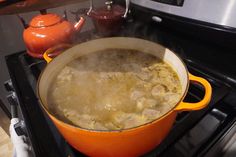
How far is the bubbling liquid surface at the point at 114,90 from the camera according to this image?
1.50 feet

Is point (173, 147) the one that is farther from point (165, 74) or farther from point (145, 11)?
point (145, 11)

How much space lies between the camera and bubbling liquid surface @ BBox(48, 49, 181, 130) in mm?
458

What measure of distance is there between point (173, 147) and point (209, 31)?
0.39m

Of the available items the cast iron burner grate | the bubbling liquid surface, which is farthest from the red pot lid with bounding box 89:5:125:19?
the cast iron burner grate

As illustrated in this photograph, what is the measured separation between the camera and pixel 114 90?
541 mm

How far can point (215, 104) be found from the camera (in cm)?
55

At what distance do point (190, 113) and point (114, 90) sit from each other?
21 cm

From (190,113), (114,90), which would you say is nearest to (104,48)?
(114,90)

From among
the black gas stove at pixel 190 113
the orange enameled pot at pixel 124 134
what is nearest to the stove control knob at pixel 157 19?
the black gas stove at pixel 190 113

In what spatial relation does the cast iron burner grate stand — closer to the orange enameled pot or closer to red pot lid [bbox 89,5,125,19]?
the orange enameled pot

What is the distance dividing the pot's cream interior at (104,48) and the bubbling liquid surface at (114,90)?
15 mm

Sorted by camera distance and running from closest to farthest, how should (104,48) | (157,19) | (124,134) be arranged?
(124,134)
(104,48)
(157,19)

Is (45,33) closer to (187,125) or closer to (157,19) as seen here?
(157,19)

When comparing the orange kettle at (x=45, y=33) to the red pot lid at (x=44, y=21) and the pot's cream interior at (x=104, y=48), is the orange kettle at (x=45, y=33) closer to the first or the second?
the red pot lid at (x=44, y=21)
